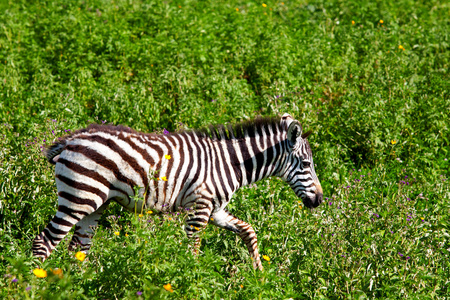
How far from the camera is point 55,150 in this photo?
5.62 m

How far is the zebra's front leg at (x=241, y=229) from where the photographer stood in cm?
608

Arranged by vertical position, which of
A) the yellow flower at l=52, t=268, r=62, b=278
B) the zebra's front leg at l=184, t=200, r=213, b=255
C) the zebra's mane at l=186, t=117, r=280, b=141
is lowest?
the zebra's front leg at l=184, t=200, r=213, b=255

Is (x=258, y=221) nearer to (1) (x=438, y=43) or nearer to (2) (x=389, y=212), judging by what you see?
(2) (x=389, y=212)

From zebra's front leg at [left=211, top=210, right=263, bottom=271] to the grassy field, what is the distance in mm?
138

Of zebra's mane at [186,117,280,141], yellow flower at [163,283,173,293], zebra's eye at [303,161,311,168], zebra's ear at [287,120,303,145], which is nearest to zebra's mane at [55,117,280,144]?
zebra's mane at [186,117,280,141]

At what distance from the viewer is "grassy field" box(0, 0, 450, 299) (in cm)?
472

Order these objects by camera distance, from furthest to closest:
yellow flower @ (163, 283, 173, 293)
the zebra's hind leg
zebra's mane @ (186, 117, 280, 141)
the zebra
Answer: zebra's mane @ (186, 117, 280, 141) < the zebra's hind leg < the zebra < yellow flower @ (163, 283, 173, 293)

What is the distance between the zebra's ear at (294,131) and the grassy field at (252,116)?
1.04 metres

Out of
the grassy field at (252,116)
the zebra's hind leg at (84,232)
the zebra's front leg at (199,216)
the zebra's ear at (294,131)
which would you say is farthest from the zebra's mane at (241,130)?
the zebra's hind leg at (84,232)

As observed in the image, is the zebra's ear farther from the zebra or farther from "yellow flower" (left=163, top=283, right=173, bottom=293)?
"yellow flower" (left=163, top=283, right=173, bottom=293)

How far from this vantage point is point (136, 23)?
36.8ft

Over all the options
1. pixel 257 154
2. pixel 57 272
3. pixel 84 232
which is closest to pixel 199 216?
pixel 257 154

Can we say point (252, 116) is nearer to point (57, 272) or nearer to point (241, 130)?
point (241, 130)

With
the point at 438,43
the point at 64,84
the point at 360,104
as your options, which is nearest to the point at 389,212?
the point at 360,104
